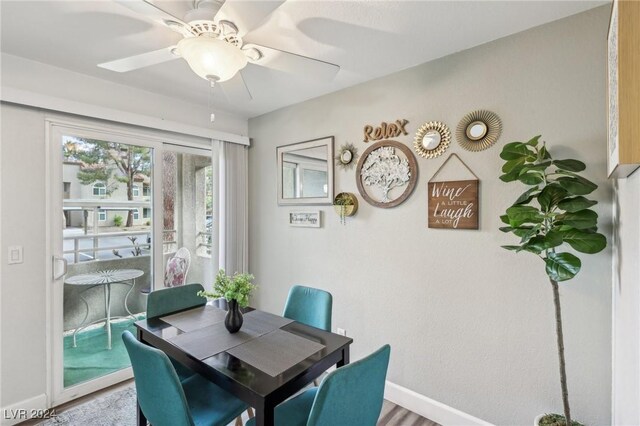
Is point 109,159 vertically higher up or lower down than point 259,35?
lower down

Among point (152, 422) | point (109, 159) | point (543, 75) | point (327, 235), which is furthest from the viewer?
point (327, 235)

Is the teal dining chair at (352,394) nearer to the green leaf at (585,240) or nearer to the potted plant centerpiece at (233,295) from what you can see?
the potted plant centerpiece at (233,295)

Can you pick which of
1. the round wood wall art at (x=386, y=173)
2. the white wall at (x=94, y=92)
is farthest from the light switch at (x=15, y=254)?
the round wood wall art at (x=386, y=173)

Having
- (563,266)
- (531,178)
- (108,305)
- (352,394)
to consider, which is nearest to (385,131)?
(531,178)

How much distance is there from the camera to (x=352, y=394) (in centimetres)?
113

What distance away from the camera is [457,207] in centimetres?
201

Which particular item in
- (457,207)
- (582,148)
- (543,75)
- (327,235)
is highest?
(543,75)

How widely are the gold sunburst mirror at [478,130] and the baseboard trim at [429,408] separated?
1.78 meters

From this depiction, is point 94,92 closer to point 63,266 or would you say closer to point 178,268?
point 63,266

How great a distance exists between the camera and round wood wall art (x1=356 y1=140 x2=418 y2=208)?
224 cm

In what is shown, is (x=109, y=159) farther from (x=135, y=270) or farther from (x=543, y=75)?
(x=543, y=75)

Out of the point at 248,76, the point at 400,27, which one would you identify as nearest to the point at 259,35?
the point at 248,76

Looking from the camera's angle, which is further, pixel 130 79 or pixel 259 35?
pixel 130 79

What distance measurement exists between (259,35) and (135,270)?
2289 mm
